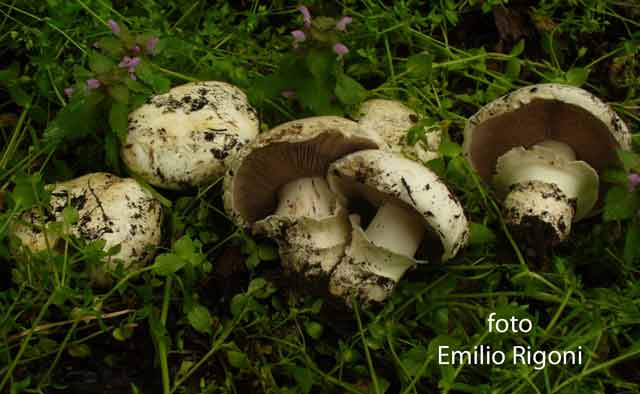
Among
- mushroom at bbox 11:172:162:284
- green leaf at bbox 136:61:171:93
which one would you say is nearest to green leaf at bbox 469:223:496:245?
mushroom at bbox 11:172:162:284

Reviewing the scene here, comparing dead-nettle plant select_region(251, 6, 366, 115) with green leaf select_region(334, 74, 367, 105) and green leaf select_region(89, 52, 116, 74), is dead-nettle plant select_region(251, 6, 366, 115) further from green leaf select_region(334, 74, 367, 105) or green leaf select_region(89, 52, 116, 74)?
green leaf select_region(89, 52, 116, 74)

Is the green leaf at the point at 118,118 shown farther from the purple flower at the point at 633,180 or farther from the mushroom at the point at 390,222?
the purple flower at the point at 633,180

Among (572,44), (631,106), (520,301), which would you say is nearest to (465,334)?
(520,301)

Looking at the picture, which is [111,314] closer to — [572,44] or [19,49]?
[19,49]

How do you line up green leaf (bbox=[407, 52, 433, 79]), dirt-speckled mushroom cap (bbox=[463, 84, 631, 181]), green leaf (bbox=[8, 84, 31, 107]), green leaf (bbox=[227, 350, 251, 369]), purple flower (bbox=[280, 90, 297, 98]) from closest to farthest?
green leaf (bbox=[227, 350, 251, 369]), dirt-speckled mushroom cap (bbox=[463, 84, 631, 181]), purple flower (bbox=[280, 90, 297, 98]), green leaf (bbox=[8, 84, 31, 107]), green leaf (bbox=[407, 52, 433, 79])

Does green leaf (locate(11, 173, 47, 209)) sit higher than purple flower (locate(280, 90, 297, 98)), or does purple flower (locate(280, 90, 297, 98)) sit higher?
purple flower (locate(280, 90, 297, 98))

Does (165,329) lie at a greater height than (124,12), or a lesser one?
lesser

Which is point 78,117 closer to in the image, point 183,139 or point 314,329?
point 183,139
